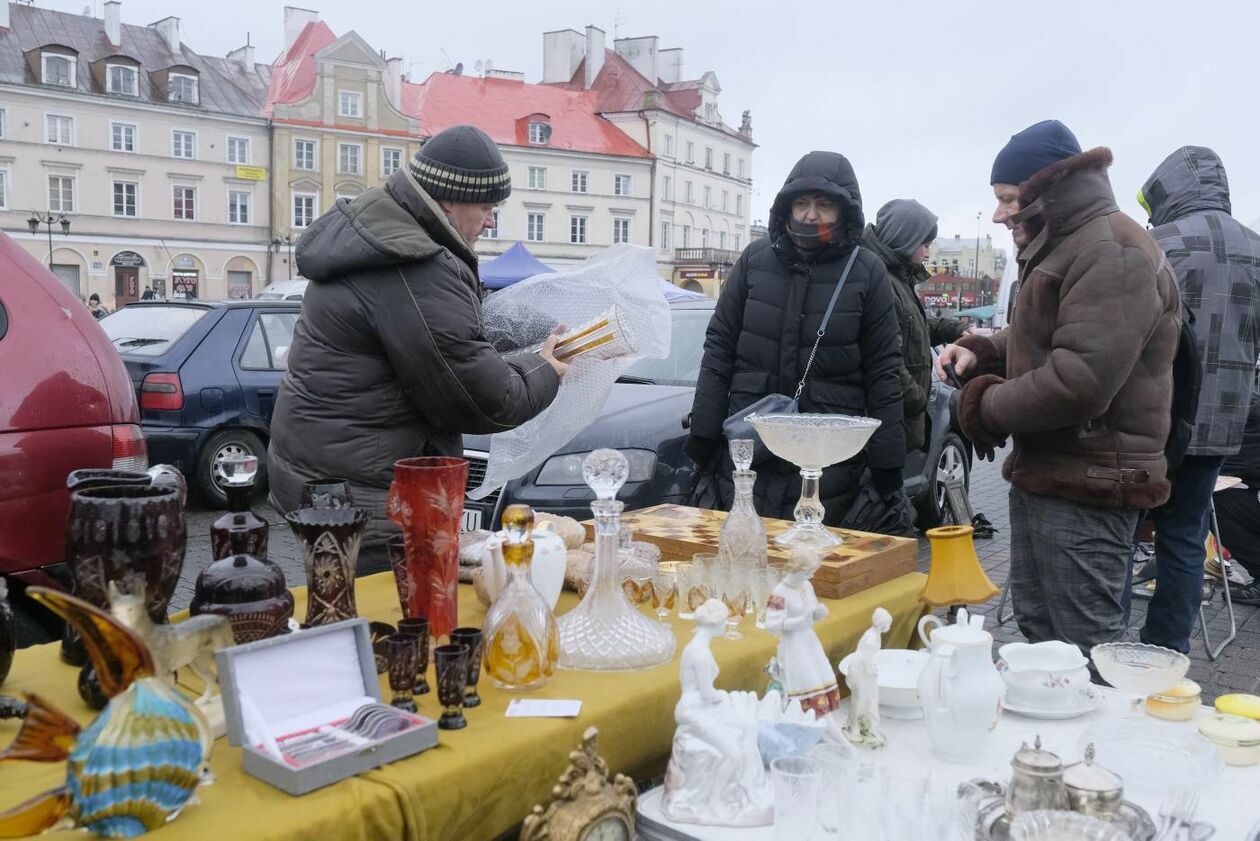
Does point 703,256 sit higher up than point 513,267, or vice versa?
point 703,256

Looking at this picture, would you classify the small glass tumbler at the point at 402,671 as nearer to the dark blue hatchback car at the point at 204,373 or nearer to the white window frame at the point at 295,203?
the dark blue hatchback car at the point at 204,373

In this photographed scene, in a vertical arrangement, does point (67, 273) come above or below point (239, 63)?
below

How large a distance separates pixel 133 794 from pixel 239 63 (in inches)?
1811

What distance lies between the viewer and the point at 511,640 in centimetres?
157

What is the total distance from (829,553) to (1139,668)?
668 mm

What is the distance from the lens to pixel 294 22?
4356 centimetres

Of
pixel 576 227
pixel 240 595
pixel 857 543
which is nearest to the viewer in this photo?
pixel 240 595

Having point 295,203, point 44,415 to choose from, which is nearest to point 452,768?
point 44,415

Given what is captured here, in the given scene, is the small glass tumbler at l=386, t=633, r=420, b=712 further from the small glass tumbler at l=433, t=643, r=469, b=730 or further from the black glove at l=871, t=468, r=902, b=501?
the black glove at l=871, t=468, r=902, b=501

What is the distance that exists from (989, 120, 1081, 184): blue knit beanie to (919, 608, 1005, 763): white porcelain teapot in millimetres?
1469

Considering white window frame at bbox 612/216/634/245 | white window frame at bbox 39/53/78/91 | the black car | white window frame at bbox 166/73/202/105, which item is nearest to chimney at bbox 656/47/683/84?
white window frame at bbox 612/216/634/245

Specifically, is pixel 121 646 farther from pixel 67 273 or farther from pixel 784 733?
pixel 67 273

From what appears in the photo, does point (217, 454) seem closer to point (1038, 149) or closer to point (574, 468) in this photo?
point (574, 468)

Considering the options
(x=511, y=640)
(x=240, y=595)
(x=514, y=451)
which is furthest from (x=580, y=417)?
(x=240, y=595)
